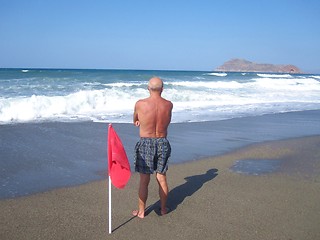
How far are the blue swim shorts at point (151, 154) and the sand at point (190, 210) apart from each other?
1.87 feet

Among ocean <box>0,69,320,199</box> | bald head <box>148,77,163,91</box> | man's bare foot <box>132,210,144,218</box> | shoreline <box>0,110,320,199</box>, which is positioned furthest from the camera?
ocean <box>0,69,320,199</box>

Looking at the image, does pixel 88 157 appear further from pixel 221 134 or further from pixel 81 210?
pixel 221 134

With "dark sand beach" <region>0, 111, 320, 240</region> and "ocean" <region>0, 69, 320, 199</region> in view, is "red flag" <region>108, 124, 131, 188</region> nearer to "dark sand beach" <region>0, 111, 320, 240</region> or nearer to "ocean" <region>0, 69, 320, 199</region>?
"dark sand beach" <region>0, 111, 320, 240</region>

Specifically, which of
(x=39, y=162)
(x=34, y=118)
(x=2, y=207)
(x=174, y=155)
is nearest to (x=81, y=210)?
(x=2, y=207)

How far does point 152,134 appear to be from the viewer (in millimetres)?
3885

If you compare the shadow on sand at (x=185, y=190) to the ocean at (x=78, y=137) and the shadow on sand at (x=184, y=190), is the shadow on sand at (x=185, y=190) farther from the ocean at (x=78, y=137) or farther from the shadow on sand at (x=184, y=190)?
the ocean at (x=78, y=137)

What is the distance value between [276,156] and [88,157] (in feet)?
11.7

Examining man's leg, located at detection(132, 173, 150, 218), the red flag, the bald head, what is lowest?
man's leg, located at detection(132, 173, 150, 218)

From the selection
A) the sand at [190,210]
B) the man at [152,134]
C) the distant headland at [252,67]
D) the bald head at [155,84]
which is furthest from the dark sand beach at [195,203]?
the distant headland at [252,67]

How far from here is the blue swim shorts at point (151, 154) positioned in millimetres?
3857

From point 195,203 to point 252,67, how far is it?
167376 millimetres

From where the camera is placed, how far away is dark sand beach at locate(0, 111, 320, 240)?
141 inches

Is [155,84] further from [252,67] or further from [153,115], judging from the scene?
[252,67]

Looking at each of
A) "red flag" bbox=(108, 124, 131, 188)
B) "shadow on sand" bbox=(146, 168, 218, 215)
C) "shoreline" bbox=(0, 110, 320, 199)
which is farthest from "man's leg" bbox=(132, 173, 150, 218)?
"shoreline" bbox=(0, 110, 320, 199)
